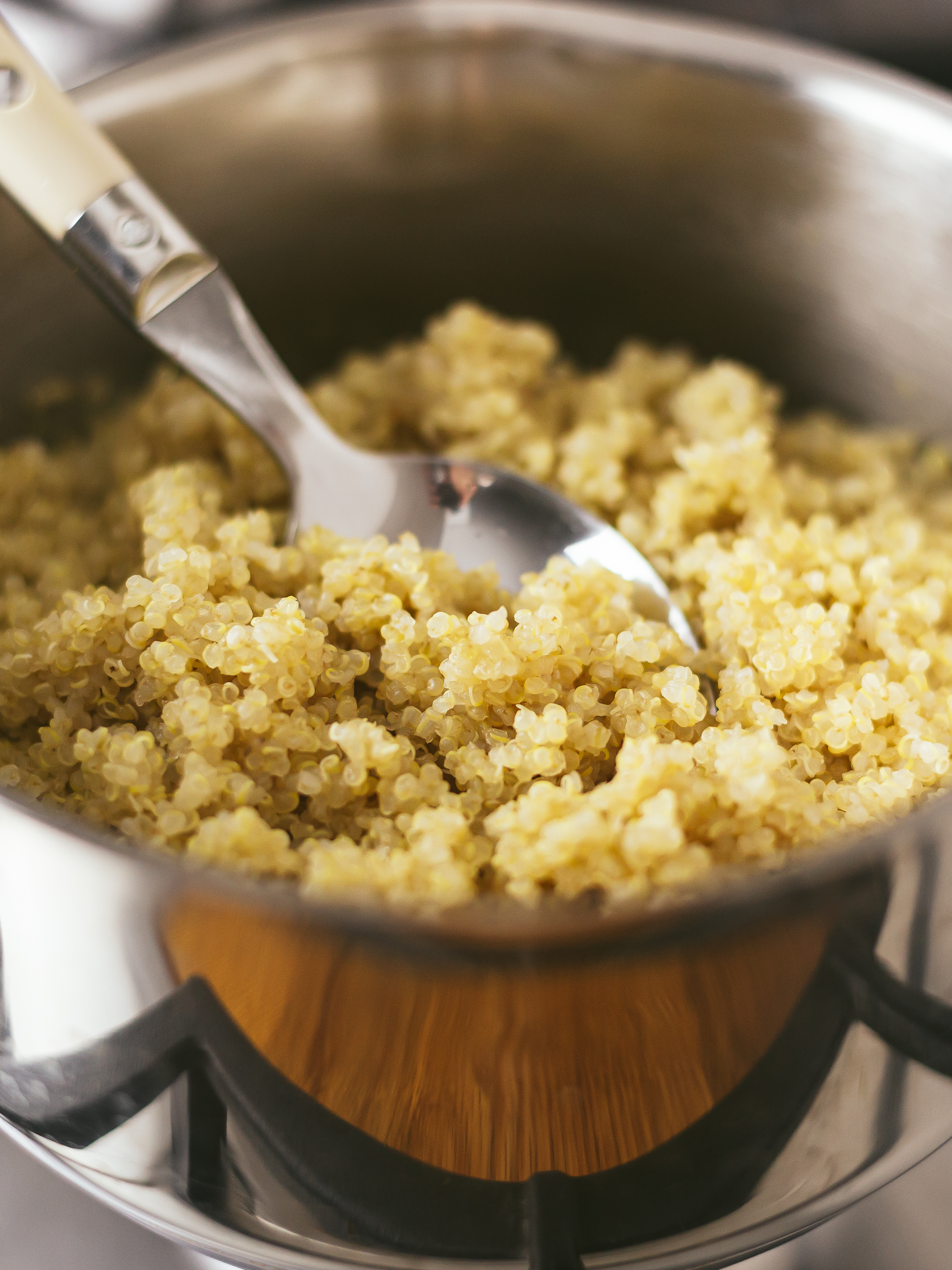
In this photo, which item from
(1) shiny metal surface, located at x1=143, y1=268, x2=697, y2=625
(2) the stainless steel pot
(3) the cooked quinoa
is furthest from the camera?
(1) shiny metal surface, located at x1=143, y1=268, x2=697, y2=625

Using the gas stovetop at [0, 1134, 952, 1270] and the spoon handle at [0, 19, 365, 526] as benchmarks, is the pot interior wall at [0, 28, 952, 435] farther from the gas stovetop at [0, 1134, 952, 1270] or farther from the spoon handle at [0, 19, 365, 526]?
the gas stovetop at [0, 1134, 952, 1270]

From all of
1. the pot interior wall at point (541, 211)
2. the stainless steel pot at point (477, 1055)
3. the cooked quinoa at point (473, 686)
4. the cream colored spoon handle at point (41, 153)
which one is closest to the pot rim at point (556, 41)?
the pot interior wall at point (541, 211)

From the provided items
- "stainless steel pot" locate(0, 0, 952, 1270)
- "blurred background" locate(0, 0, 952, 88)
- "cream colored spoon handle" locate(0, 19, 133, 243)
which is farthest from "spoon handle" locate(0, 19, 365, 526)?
"blurred background" locate(0, 0, 952, 88)

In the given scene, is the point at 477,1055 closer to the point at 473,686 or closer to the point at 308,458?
the point at 473,686

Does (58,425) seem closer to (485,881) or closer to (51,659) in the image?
(51,659)

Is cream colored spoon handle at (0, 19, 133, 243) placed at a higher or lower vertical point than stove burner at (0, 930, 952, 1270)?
higher

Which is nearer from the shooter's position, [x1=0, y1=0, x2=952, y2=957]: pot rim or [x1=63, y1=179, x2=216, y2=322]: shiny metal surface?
[x1=63, y1=179, x2=216, y2=322]: shiny metal surface
